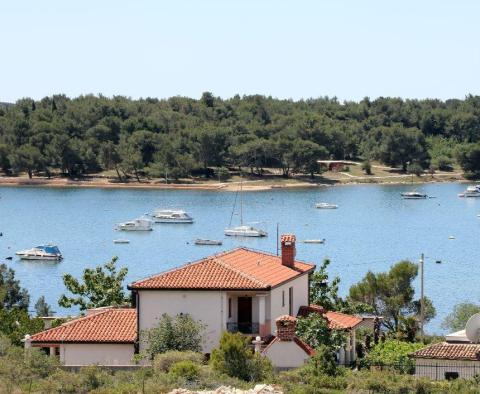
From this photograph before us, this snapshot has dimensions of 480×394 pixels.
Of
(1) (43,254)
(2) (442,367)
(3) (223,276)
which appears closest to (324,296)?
(3) (223,276)

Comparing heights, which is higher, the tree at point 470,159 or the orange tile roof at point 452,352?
the orange tile roof at point 452,352

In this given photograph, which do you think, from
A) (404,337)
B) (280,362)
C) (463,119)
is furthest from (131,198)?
(280,362)

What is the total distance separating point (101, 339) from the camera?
99.3 ft

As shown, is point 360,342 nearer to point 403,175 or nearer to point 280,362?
point 280,362

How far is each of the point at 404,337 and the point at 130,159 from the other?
124 m

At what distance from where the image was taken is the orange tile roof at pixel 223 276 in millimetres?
30219

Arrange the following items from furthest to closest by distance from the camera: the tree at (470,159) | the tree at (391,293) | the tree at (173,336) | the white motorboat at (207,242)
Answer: the tree at (470,159), the white motorboat at (207,242), the tree at (391,293), the tree at (173,336)

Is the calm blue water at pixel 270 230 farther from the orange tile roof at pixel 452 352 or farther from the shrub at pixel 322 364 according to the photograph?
the shrub at pixel 322 364

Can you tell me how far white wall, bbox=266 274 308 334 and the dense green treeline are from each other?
128126 millimetres

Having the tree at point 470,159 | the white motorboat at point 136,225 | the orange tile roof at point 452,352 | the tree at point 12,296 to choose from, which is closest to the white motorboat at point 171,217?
the white motorboat at point 136,225

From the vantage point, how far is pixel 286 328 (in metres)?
28.3

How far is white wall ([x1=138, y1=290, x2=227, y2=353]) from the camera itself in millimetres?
30172

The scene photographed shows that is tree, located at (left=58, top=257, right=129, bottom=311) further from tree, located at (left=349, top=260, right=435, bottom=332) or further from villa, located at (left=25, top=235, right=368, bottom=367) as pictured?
villa, located at (left=25, top=235, right=368, bottom=367)

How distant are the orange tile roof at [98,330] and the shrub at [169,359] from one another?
3.21 metres
